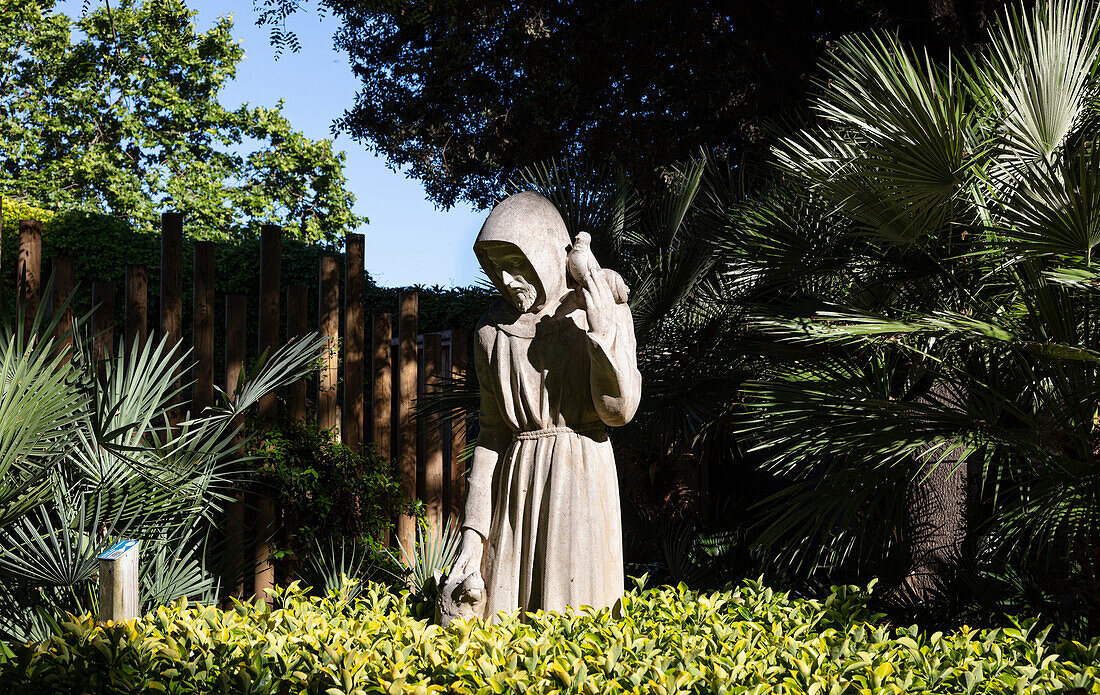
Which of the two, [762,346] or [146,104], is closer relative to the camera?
[762,346]

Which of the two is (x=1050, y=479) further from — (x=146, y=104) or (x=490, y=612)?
(x=146, y=104)

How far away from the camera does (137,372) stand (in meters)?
4.15

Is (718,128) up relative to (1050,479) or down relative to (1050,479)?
up

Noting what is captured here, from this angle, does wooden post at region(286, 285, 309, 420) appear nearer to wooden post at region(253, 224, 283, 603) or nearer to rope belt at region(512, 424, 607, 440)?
wooden post at region(253, 224, 283, 603)

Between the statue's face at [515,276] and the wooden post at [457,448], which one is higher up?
the statue's face at [515,276]

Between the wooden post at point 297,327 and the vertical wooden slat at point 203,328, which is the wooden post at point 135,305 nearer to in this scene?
the vertical wooden slat at point 203,328

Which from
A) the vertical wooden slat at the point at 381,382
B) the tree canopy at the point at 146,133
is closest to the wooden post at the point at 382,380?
the vertical wooden slat at the point at 381,382

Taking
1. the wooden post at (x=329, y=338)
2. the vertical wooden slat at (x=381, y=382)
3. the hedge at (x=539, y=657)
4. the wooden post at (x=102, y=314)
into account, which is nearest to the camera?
the hedge at (x=539, y=657)

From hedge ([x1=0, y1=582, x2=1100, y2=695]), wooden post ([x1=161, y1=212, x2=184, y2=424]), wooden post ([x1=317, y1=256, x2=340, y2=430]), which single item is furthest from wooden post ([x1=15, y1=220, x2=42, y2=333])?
hedge ([x1=0, y1=582, x2=1100, y2=695])

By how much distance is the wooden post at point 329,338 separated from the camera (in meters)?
5.83

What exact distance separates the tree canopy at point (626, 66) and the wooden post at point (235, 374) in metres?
3.40

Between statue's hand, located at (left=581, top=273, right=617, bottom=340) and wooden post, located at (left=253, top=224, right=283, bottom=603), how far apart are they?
3.02 m

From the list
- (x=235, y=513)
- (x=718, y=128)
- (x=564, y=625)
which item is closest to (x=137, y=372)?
(x=235, y=513)

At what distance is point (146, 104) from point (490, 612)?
18.0 meters
